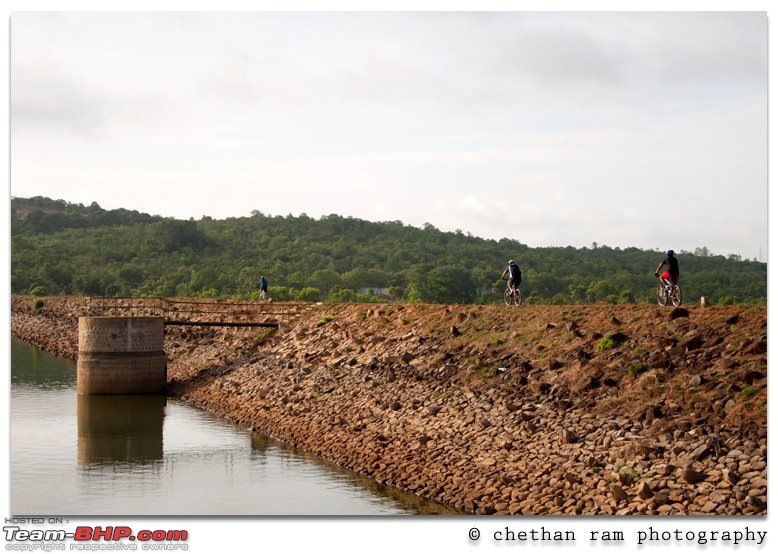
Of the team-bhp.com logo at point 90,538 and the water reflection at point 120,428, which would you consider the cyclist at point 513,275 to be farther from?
the team-bhp.com logo at point 90,538

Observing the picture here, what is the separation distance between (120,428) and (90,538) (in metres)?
19.3

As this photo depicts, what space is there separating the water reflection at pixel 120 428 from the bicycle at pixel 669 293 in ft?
54.2

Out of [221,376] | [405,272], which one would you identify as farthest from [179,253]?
[221,376]

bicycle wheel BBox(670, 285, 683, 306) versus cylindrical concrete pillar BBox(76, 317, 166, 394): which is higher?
bicycle wheel BBox(670, 285, 683, 306)

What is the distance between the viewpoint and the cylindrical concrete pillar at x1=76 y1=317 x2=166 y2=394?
141ft

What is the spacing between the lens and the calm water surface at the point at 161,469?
25.4 m

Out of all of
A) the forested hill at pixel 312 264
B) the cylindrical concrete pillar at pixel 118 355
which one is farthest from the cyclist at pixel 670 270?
the forested hill at pixel 312 264

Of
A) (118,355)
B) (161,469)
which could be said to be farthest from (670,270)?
(118,355)

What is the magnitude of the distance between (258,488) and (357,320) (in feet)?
54.8

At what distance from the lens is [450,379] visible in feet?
103

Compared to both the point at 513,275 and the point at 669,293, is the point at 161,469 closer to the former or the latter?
the point at 513,275

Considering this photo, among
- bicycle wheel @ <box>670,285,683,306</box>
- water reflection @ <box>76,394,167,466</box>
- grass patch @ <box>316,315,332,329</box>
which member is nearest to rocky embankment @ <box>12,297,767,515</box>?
bicycle wheel @ <box>670,285,683,306</box>

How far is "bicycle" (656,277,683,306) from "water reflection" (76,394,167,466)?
16.5 m

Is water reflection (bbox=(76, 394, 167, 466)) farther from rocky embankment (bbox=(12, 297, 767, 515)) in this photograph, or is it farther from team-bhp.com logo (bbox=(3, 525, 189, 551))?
team-bhp.com logo (bbox=(3, 525, 189, 551))
